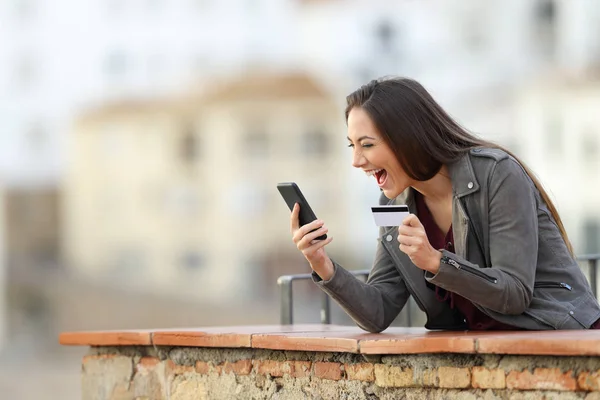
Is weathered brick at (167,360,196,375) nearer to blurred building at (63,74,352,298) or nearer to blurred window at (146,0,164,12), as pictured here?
blurred building at (63,74,352,298)

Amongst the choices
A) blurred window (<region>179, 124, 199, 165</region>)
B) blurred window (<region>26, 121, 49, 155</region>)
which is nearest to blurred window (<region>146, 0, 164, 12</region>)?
blurred window (<region>179, 124, 199, 165</region>)

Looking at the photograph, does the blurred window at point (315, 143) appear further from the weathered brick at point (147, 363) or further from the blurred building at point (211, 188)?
the weathered brick at point (147, 363)

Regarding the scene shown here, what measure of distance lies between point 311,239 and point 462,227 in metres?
0.50

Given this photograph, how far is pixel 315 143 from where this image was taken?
61219 millimetres

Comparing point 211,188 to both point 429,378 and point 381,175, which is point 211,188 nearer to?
point 381,175

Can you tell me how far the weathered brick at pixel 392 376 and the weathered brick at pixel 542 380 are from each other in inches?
16.3

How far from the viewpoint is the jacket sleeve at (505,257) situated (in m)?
4.39

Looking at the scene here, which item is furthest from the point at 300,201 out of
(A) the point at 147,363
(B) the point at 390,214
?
(A) the point at 147,363

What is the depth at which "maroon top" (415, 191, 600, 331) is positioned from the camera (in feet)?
15.4

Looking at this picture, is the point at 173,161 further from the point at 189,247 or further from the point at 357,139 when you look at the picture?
the point at 357,139

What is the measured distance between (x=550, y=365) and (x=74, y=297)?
61.0 metres

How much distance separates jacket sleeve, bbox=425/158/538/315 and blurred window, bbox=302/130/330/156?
56.5 meters

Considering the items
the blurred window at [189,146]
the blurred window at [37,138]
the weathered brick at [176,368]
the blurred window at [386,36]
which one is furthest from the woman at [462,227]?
the blurred window at [37,138]

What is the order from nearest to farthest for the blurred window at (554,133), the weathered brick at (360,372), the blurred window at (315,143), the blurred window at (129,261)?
the weathered brick at (360,372) → the blurred window at (554,133) → the blurred window at (315,143) → the blurred window at (129,261)
